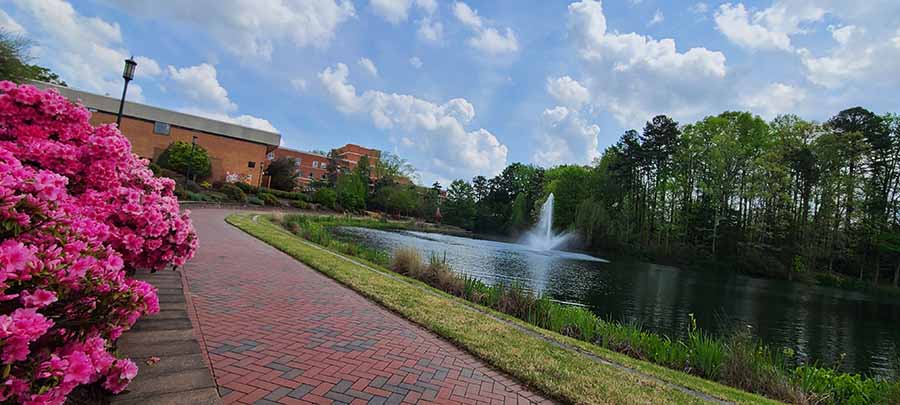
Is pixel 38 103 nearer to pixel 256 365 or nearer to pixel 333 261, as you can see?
pixel 256 365

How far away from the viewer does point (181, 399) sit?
257cm

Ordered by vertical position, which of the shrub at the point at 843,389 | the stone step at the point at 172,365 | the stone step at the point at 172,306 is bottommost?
the shrub at the point at 843,389

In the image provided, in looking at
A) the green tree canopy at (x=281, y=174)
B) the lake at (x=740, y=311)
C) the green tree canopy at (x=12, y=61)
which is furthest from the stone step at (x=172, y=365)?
the green tree canopy at (x=281, y=174)

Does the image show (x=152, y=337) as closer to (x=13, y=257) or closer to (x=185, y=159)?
(x=13, y=257)

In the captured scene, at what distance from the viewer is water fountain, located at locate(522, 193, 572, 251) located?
39875mm

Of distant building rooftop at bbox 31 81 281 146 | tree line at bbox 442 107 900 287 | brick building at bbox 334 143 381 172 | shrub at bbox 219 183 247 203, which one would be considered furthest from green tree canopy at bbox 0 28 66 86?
brick building at bbox 334 143 381 172

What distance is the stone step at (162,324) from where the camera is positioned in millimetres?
3561

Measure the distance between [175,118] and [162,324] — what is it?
156 ft

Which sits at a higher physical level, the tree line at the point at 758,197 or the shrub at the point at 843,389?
the tree line at the point at 758,197

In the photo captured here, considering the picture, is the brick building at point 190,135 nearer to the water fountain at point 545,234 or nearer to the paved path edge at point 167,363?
the water fountain at point 545,234

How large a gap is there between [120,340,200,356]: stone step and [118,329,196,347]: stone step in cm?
7

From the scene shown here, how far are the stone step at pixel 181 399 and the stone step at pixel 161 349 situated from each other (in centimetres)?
34

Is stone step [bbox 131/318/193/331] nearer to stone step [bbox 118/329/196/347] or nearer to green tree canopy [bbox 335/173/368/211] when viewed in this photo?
stone step [bbox 118/329/196/347]

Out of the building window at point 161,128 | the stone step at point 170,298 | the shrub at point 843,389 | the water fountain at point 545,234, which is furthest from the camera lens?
the building window at point 161,128
